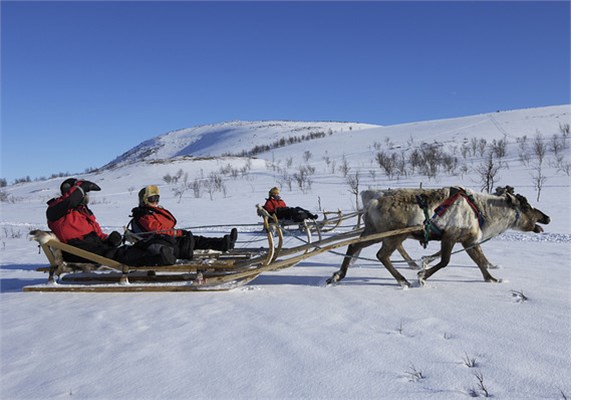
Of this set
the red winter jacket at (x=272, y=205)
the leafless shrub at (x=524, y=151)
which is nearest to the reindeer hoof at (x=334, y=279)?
the red winter jacket at (x=272, y=205)

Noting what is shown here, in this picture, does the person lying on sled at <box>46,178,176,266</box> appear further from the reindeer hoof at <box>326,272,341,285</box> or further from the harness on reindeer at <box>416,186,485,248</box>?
the harness on reindeer at <box>416,186,485,248</box>

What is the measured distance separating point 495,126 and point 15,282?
58.5m

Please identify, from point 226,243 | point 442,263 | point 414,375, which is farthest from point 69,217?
point 442,263

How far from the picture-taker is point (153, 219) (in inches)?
215

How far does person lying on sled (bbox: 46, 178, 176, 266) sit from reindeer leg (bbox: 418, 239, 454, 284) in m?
3.09

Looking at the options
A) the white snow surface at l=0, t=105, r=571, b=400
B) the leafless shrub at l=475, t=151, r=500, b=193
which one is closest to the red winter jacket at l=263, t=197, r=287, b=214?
the white snow surface at l=0, t=105, r=571, b=400

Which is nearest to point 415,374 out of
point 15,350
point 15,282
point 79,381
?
point 79,381

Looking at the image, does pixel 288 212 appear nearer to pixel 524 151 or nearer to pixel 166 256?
pixel 166 256

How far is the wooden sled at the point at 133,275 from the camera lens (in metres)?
5.07

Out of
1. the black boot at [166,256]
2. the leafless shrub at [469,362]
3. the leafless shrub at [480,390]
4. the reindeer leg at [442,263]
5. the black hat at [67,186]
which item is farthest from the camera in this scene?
the black hat at [67,186]

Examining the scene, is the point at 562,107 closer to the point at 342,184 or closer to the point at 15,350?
the point at 342,184

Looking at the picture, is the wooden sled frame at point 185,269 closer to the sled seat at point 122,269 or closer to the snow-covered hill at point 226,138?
the sled seat at point 122,269

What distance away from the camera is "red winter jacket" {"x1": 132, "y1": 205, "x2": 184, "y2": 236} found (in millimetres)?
5453

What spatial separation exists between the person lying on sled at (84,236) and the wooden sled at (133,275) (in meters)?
0.12
